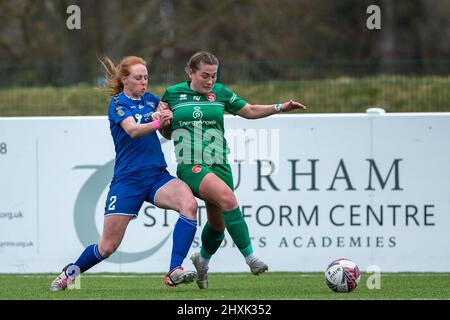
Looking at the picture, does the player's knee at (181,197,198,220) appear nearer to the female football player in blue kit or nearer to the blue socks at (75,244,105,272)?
the female football player in blue kit

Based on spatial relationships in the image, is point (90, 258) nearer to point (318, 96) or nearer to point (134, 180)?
point (134, 180)

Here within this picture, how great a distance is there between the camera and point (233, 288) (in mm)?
9391

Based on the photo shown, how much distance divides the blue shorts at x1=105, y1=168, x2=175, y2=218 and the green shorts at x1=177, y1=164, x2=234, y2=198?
0.20 m

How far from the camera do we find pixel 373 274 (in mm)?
10789

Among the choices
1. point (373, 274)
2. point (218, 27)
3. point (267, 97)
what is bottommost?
point (373, 274)

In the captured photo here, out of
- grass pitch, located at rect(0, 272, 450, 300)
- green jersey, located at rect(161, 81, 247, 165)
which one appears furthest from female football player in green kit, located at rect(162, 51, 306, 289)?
grass pitch, located at rect(0, 272, 450, 300)

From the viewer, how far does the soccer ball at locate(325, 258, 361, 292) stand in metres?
8.62

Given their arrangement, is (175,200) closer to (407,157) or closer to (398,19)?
(407,157)

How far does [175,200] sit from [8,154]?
11.3 ft

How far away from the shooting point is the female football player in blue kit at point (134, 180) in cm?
851

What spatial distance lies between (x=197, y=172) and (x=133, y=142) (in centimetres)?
56

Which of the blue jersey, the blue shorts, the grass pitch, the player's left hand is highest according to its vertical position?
the player's left hand
